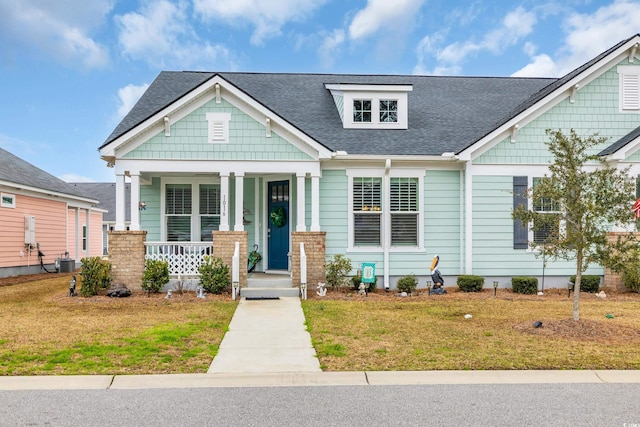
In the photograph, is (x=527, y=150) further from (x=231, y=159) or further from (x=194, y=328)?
(x=194, y=328)

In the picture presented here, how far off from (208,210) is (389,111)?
6.21 metres

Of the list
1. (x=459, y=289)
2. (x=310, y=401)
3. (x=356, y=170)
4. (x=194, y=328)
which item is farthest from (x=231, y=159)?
(x=310, y=401)

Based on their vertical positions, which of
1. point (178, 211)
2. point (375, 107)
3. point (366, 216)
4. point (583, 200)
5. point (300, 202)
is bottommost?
point (366, 216)

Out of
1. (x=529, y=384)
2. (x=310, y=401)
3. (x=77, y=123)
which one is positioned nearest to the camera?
(x=310, y=401)

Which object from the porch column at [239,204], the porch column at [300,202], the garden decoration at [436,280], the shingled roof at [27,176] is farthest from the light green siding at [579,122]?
the shingled roof at [27,176]

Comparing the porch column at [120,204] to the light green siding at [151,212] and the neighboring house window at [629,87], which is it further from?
the neighboring house window at [629,87]

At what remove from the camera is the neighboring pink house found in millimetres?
18250

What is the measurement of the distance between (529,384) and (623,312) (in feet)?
19.3

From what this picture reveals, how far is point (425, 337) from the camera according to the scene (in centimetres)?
754

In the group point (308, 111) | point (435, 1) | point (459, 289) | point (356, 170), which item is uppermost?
point (435, 1)

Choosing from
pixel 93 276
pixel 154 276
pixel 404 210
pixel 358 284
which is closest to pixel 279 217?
pixel 358 284

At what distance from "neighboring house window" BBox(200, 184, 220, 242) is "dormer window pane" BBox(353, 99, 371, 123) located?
469 centimetres

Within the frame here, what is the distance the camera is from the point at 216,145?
1292cm

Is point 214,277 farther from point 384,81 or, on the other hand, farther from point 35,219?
point 35,219
